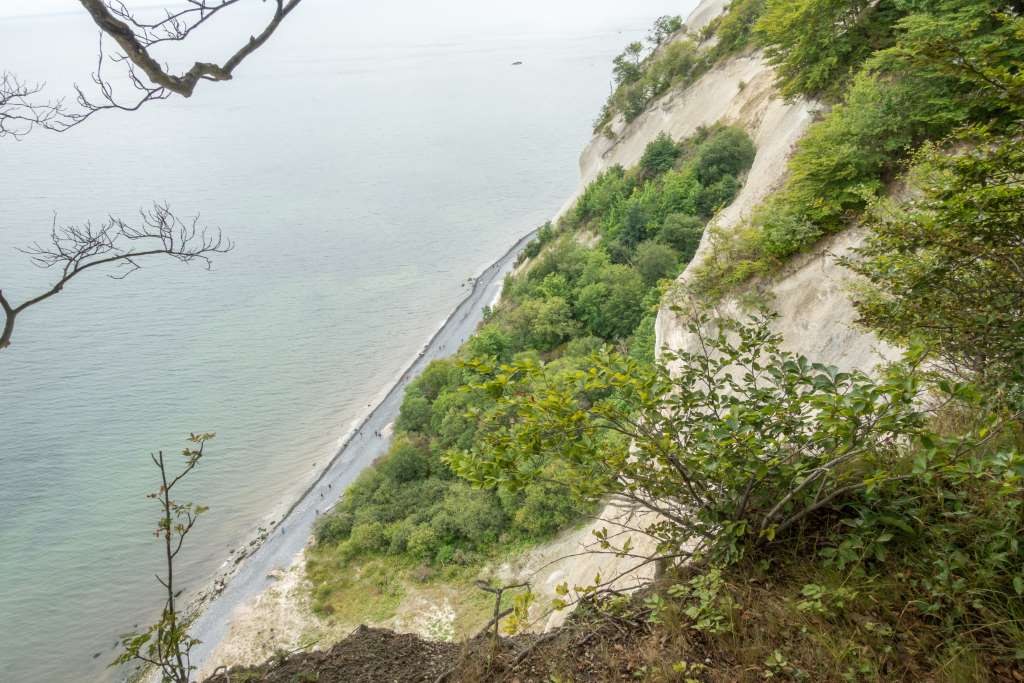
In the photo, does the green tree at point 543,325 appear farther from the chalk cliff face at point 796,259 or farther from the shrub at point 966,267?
the shrub at point 966,267

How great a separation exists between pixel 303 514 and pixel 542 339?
14327 millimetres

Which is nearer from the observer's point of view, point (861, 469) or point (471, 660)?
point (861, 469)

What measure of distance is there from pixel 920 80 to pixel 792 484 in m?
9.39

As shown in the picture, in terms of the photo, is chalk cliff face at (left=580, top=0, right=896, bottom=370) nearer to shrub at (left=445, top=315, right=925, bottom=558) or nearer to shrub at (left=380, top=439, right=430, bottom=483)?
shrub at (left=445, top=315, right=925, bottom=558)

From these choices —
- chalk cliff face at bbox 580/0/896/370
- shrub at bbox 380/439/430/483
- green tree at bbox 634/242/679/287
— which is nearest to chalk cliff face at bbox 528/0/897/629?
chalk cliff face at bbox 580/0/896/370

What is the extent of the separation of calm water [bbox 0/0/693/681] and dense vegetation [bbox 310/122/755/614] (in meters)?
7.10

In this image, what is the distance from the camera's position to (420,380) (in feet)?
103

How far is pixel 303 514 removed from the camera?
26578 mm

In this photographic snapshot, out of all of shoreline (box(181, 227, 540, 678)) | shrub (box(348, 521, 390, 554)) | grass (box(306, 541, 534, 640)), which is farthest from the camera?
shrub (box(348, 521, 390, 554))

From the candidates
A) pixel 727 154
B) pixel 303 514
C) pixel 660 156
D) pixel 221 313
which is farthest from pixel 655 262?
pixel 221 313

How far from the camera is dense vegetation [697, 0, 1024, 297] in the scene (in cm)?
914

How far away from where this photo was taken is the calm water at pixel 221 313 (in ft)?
87.8

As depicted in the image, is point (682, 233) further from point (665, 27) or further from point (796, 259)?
point (665, 27)

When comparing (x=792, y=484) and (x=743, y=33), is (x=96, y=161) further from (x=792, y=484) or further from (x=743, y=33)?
(x=792, y=484)
